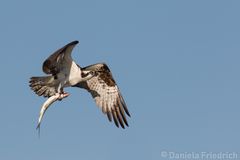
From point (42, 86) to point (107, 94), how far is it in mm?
2632

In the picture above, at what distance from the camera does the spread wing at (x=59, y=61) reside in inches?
905

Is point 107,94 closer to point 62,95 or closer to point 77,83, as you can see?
point 77,83

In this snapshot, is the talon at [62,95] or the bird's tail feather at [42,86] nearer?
the talon at [62,95]

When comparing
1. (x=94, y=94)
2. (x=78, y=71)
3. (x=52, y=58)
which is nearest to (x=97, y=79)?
(x=94, y=94)

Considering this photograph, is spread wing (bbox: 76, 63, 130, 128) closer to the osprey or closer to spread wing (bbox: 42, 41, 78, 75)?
the osprey

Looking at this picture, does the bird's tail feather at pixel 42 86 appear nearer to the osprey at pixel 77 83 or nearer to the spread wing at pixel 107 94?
the osprey at pixel 77 83

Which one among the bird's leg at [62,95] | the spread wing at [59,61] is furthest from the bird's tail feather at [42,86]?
the spread wing at [59,61]

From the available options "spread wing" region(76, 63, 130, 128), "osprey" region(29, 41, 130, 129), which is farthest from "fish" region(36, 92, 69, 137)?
"spread wing" region(76, 63, 130, 128)

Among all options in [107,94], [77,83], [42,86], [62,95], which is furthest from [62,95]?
[107,94]

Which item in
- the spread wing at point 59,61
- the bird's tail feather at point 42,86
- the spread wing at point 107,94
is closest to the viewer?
the spread wing at point 59,61

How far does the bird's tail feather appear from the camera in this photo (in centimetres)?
Result: 2531

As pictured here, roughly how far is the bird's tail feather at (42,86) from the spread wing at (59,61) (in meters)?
1.13

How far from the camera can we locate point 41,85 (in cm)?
2570

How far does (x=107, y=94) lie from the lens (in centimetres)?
2703
